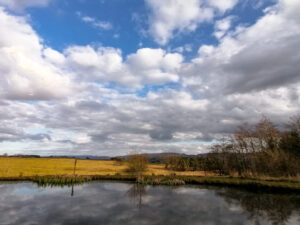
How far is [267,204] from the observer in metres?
22.4

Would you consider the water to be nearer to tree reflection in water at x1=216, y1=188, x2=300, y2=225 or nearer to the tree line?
tree reflection in water at x1=216, y1=188, x2=300, y2=225

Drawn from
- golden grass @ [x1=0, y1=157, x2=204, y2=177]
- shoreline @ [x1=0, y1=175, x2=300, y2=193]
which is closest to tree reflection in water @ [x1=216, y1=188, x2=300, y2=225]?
shoreline @ [x1=0, y1=175, x2=300, y2=193]

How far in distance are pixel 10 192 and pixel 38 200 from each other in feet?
20.6

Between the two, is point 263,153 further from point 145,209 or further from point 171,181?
point 145,209

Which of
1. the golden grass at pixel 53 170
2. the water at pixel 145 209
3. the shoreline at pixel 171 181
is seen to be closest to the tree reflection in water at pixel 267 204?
the water at pixel 145 209

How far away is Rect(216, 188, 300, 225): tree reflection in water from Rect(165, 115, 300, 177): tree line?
40.6 feet

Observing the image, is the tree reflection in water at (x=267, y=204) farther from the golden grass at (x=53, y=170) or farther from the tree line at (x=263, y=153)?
the golden grass at (x=53, y=170)

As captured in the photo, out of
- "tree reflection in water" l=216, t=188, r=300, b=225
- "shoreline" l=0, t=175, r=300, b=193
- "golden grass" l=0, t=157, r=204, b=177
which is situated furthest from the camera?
"golden grass" l=0, t=157, r=204, b=177

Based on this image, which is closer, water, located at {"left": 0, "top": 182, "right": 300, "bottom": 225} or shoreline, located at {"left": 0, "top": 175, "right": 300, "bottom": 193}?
water, located at {"left": 0, "top": 182, "right": 300, "bottom": 225}

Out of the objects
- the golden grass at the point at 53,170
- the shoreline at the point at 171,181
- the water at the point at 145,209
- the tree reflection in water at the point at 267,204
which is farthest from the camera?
the golden grass at the point at 53,170

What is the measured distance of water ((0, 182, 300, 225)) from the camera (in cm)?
1656

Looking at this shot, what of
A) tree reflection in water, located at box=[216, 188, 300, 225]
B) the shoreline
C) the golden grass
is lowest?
tree reflection in water, located at box=[216, 188, 300, 225]

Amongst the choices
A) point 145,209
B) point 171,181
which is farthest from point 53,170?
point 145,209

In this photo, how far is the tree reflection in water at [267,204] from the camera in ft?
58.7
